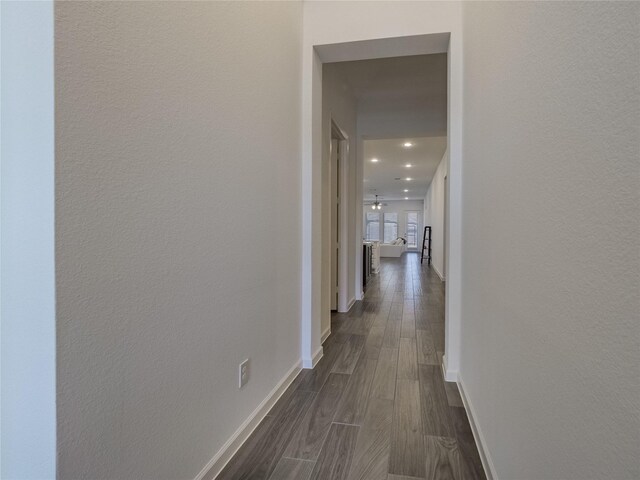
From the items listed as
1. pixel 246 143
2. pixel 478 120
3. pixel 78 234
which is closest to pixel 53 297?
pixel 78 234

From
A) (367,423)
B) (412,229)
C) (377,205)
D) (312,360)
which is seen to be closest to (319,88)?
(312,360)

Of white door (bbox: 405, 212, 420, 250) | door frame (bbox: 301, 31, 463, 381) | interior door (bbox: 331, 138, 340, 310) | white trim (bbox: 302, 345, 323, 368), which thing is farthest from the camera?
white door (bbox: 405, 212, 420, 250)

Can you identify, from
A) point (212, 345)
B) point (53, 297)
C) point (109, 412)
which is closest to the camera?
point (53, 297)

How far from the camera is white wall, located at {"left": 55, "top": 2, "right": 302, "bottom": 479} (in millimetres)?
797

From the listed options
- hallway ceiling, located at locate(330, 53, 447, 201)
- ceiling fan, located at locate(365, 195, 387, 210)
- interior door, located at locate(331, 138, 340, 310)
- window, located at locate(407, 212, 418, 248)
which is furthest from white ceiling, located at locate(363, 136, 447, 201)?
window, located at locate(407, 212, 418, 248)

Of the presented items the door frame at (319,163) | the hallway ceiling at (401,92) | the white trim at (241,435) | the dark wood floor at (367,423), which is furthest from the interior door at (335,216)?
the white trim at (241,435)

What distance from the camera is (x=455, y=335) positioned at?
2314mm

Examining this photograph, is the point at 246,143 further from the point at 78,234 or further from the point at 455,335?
the point at 455,335

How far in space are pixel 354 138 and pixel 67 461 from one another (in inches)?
184

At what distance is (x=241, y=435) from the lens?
1601 millimetres
